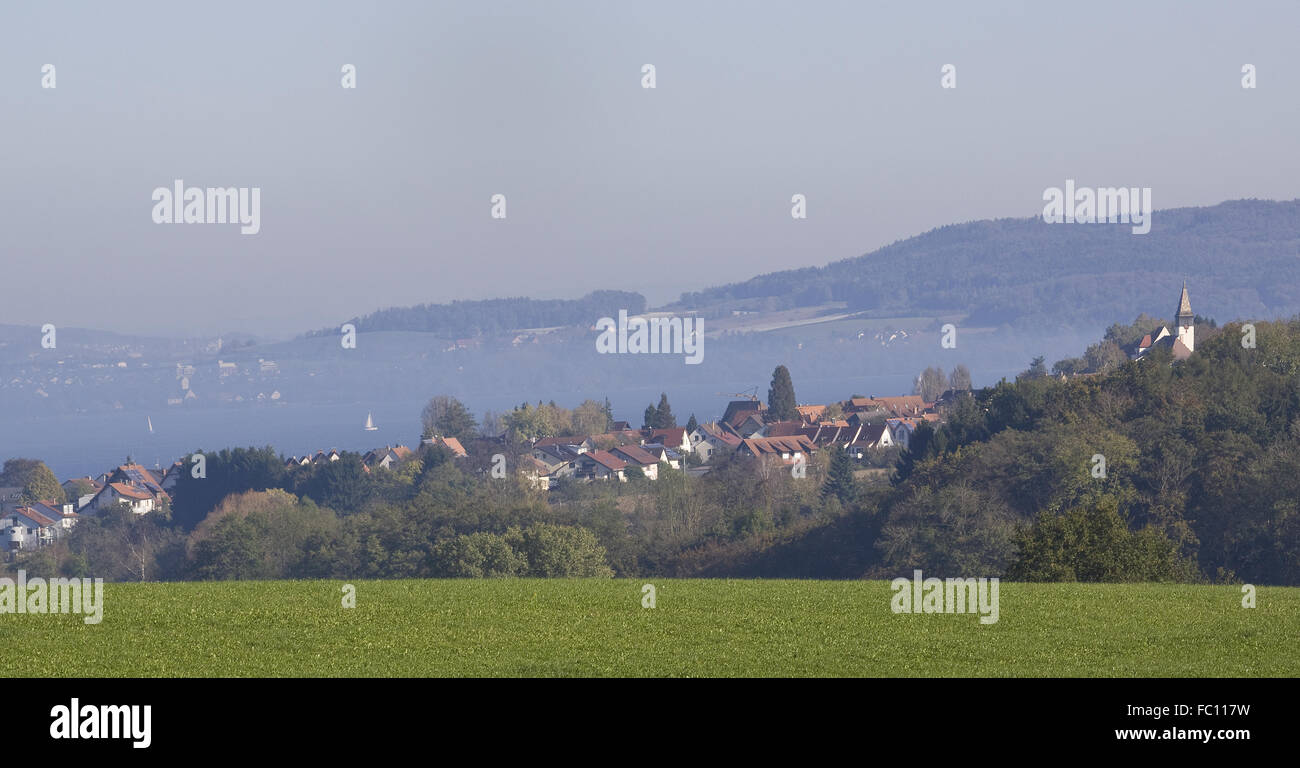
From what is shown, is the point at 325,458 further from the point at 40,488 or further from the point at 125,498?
the point at 40,488

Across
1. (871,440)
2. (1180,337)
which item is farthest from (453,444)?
(1180,337)

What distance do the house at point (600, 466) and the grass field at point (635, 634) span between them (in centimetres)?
12321

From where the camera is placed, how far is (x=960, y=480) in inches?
2872

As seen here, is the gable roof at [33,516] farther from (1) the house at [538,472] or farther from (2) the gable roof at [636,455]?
(2) the gable roof at [636,455]

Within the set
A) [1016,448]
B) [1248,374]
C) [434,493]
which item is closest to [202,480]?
[434,493]

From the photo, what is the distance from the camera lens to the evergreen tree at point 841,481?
114 meters

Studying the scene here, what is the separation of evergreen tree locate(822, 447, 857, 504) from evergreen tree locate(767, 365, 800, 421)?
183 feet

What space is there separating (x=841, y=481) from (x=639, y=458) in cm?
4660

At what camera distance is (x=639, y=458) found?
519ft

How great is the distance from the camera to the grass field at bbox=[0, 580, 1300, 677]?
16141 mm

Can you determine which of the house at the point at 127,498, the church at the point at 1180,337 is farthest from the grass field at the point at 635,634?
the church at the point at 1180,337
